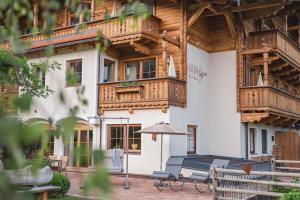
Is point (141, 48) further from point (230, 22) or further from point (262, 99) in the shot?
point (262, 99)

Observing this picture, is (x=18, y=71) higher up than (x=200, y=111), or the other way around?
(x=200, y=111)

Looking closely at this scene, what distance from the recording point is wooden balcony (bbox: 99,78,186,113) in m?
14.4

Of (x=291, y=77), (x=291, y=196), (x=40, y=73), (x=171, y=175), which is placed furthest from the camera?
(x=291, y=77)

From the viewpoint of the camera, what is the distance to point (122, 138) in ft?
51.8

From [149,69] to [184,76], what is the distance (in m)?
1.85

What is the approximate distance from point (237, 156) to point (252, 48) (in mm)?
4511

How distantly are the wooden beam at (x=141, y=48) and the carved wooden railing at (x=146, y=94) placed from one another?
5.03 ft

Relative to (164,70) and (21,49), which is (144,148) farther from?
(21,49)

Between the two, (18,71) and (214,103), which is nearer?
(18,71)

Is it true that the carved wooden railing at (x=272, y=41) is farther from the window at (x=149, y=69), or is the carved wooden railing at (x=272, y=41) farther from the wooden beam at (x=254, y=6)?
the window at (x=149, y=69)

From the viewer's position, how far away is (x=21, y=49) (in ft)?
4.48

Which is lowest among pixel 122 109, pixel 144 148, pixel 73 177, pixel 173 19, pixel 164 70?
pixel 73 177

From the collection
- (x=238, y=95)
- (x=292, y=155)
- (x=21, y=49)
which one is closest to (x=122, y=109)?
(x=238, y=95)

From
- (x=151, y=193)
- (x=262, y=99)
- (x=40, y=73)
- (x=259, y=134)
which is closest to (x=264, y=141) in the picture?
(x=259, y=134)
